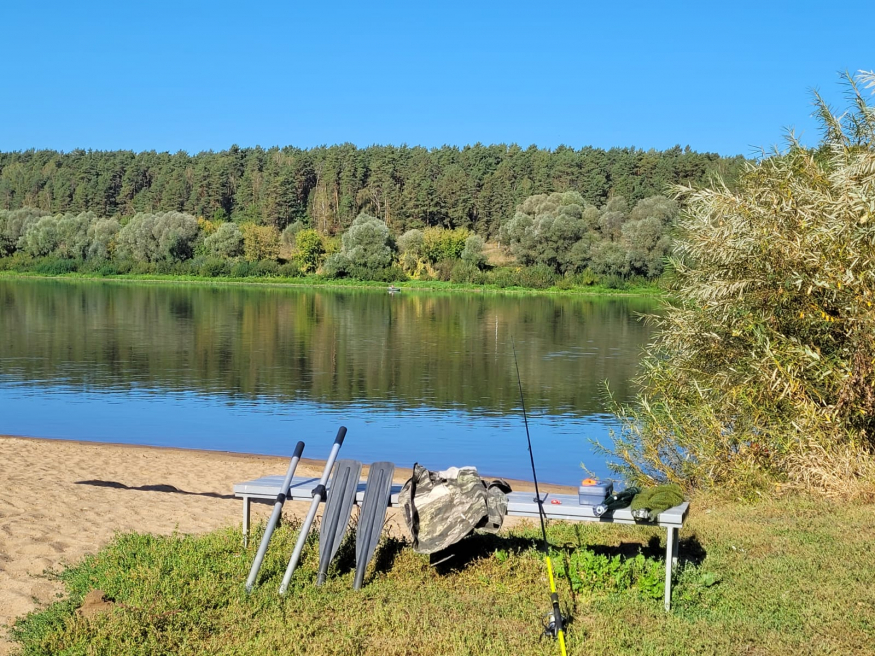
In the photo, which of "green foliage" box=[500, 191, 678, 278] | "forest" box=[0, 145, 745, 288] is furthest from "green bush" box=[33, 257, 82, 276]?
"green foliage" box=[500, 191, 678, 278]

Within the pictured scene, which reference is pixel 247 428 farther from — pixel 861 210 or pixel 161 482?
pixel 861 210

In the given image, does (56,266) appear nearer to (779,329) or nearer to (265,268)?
(265,268)

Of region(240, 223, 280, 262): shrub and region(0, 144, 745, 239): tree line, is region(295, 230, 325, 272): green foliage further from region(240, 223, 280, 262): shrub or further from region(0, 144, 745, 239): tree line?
region(0, 144, 745, 239): tree line

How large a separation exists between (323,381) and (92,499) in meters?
14.2

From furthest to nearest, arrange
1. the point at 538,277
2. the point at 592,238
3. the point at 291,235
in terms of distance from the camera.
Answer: the point at 291,235 < the point at 592,238 < the point at 538,277

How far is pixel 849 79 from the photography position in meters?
9.23

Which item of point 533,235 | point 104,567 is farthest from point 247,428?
point 533,235

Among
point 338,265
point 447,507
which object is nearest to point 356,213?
point 338,265

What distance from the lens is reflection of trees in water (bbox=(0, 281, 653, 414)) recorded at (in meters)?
22.1

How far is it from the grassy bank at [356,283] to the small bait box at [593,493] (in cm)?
6283

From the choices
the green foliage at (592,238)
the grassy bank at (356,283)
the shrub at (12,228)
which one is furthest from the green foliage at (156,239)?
the green foliage at (592,238)

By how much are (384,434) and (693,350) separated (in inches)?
295

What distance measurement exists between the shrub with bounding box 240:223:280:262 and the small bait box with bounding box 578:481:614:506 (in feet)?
267

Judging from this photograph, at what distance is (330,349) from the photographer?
3017cm
